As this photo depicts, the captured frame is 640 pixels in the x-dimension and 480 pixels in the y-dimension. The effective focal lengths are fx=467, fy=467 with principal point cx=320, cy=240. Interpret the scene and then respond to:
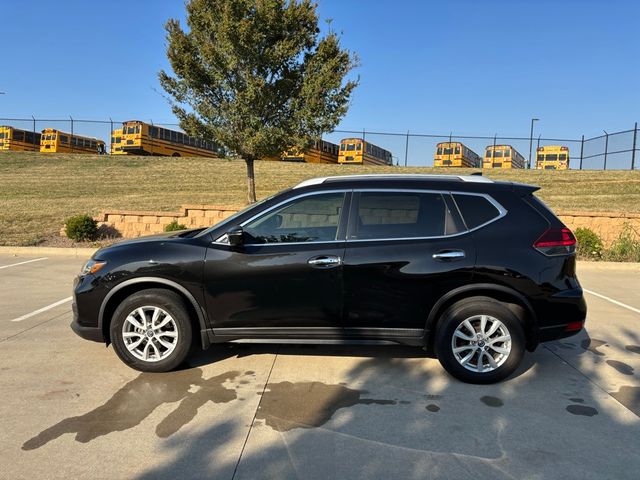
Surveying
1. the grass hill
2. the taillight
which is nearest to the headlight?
the taillight

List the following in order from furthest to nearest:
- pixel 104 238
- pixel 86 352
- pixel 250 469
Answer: pixel 104 238
pixel 86 352
pixel 250 469

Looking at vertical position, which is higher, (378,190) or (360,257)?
(378,190)

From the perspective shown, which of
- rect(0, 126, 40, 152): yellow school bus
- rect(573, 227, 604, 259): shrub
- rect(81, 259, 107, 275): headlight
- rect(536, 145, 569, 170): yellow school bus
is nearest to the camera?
rect(81, 259, 107, 275): headlight

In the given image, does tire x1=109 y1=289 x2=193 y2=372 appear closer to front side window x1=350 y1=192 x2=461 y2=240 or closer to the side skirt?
the side skirt

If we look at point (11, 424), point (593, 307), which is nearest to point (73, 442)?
point (11, 424)

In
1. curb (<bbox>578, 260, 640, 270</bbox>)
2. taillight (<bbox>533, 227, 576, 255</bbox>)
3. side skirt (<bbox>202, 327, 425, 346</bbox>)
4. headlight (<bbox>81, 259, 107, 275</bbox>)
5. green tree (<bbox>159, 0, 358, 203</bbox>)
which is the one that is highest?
green tree (<bbox>159, 0, 358, 203</bbox>)

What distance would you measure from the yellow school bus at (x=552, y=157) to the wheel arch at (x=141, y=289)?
34.3 meters

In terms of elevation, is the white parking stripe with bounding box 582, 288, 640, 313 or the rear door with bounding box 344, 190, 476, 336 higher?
the rear door with bounding box 344, 190, 476, 336

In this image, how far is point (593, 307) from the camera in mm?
6586

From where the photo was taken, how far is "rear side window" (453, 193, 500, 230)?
13.1 feet

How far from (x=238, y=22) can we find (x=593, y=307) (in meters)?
8.60

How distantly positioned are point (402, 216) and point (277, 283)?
4.00 ft

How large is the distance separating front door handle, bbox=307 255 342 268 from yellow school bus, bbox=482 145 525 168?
3346 cm

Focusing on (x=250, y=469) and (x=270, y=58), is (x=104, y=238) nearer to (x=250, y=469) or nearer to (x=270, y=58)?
(x=270, y=58)
